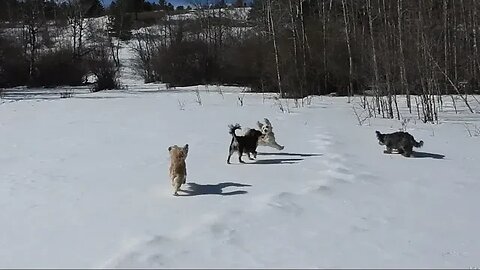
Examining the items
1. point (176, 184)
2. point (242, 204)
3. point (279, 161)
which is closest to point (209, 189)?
point (176, 184)

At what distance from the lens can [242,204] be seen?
18.4 feet

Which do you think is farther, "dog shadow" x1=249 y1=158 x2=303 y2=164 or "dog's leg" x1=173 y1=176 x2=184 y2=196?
"dog shadow" x1=249 y1=158 x2=303 y2=164

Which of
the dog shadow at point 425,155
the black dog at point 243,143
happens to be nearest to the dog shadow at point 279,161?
the black dog at point 243,143

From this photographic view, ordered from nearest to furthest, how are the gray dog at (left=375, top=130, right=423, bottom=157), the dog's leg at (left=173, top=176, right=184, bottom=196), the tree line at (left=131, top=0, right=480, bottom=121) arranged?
the dog's leg at (left=173, top=176, right=184, bottom=196), the gray dog at (left=375, top=130, right=423, bottom=157), the tree line at (left=131, top=0, right=480, bottom=121)

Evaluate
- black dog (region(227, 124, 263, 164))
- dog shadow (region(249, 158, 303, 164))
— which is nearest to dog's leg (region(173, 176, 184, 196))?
black dog (region(227, 124, 263, 164))

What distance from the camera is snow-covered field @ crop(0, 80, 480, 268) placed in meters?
4.27

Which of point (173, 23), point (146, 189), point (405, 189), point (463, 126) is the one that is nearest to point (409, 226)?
point (405, 189)

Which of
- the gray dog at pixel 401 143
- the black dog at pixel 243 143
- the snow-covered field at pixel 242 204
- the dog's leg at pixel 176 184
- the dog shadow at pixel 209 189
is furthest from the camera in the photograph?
the gray dog at pixel 401 143

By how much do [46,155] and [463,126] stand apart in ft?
29.5

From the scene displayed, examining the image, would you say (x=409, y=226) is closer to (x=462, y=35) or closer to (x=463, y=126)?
(x=463, y=126)

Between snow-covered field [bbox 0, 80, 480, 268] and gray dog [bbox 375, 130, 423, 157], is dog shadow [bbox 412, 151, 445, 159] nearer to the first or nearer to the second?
snow-covered field [bbox 0, 80, 480, 268]

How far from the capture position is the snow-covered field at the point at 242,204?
4266 mm

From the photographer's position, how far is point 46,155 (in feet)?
29.8

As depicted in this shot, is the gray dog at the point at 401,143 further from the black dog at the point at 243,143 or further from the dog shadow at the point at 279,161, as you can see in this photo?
the black dog at the point at 243,143
